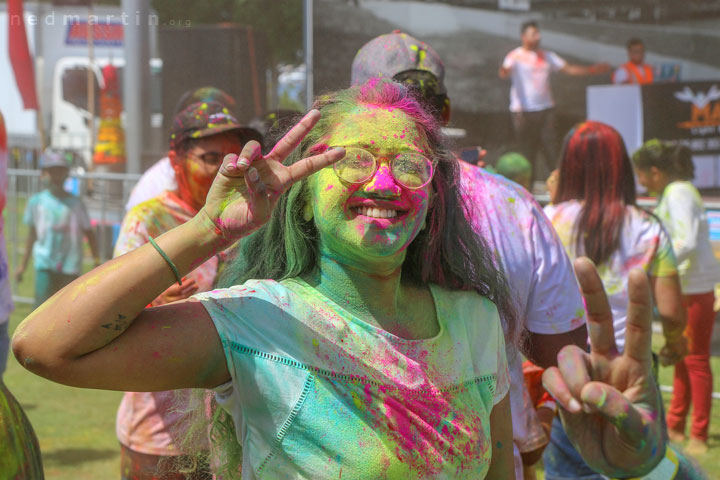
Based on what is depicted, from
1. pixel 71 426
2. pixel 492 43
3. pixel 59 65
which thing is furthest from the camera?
pixel 59 65

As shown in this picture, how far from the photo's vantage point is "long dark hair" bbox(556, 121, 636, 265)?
3621 mm

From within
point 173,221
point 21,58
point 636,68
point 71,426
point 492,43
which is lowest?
point 71,426

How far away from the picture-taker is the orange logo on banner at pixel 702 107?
27.4 ft

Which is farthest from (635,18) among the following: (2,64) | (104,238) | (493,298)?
(2,64)

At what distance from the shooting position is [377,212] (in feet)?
5.50

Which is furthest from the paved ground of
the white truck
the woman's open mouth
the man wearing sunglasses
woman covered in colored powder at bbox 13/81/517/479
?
the woman's open mouth

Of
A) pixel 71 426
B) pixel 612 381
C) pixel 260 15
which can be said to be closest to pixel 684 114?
pixel 71 426

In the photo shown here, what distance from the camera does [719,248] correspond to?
23.6 feet

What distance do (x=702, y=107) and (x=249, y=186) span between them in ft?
25.7

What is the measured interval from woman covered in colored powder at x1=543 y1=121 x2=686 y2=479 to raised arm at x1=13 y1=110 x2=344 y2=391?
91.5 inches

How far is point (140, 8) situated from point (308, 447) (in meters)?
8.87

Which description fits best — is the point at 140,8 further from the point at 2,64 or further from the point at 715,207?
the point at 2,64

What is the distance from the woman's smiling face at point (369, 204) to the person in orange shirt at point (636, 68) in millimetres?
7805

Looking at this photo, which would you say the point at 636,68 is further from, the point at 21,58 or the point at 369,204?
the point at 369,204
